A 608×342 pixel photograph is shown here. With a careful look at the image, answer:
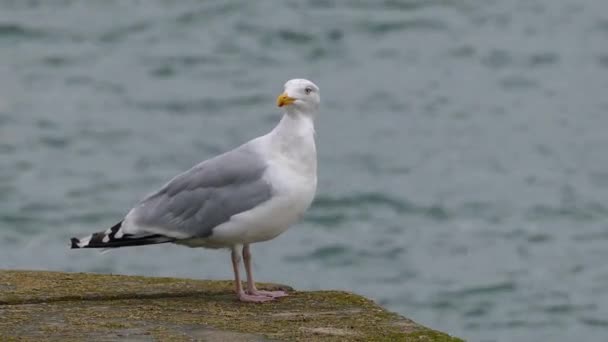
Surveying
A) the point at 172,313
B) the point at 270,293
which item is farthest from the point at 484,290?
the point at 172,313

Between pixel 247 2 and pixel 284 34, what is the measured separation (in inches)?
73.2

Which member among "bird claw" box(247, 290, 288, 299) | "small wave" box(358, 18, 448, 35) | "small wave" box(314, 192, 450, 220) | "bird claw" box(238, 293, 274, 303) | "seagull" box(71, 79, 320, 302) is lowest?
"bird claw" box(238, 293, 274, 303)

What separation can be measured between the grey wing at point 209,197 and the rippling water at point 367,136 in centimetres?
647

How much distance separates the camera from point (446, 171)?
17.6 metres

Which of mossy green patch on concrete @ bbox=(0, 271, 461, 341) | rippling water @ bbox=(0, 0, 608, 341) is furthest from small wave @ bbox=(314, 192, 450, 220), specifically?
mossy green patch on concrete @ bbox=(0, 271, 461, 341)

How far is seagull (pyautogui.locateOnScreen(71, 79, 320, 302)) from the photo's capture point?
637 centimetres

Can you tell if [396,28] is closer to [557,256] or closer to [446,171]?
[446,171]

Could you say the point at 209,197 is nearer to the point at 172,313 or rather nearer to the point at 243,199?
the point at 243,199

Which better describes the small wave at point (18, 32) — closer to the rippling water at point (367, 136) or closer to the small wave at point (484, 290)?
the rippling water at point (367, 136)

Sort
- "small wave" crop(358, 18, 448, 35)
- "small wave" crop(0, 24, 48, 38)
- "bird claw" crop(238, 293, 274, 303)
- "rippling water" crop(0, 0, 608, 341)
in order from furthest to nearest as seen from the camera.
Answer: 1. "small wave" crop(358, 18, 448, 35)
2. "small wave" crop(0, 24, 48, 38)
3. "rippling water" crop(0, 0, 608, 341)
4. "bird claw" crop(238, 293, 274, 303)

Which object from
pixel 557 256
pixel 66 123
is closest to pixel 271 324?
pixel 557 256

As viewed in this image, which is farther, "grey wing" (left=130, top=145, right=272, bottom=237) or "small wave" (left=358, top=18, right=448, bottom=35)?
"small wave" (left=358, top=18, right=448, bottom=35)

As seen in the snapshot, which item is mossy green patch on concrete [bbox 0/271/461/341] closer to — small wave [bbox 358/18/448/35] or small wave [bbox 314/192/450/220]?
small wave [bbox 314/192/450/220]

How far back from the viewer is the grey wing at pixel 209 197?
21.1 feet
